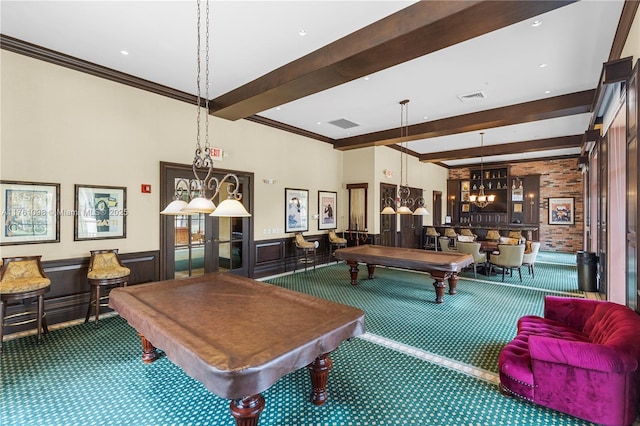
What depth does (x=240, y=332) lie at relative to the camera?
2.02 metres

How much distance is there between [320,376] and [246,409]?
0.80m

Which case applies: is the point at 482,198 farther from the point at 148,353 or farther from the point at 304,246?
the point at 148,353

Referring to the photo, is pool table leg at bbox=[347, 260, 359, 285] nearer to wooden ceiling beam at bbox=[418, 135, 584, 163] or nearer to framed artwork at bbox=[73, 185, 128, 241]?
framed artwork at bbox=[73, 185, 128, 241]

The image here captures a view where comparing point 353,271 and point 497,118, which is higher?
point 497,118

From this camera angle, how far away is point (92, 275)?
13.0 feet

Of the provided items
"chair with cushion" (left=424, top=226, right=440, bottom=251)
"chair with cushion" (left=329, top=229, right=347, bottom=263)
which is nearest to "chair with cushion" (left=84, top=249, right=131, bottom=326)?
"chair with cushion" (left=329, top=229, right=347, bottom=263)

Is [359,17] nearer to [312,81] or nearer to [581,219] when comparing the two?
[312,81]

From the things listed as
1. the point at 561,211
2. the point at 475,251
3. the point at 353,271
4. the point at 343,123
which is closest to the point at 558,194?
the point at 561,211

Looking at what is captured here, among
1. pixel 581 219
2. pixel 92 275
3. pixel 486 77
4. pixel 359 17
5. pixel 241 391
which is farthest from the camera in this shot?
pixel 581 219

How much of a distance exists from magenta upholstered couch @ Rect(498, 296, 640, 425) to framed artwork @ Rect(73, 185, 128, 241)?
526cm

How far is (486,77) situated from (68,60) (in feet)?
19.7

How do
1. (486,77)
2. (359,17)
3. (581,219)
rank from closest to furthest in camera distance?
(359,17)
(486,77)
(581,219)

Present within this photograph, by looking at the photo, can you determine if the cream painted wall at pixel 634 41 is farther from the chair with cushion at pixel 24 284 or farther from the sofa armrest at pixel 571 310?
the chair with cushion at pixel 24 284

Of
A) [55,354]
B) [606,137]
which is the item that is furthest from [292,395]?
[606,137]
